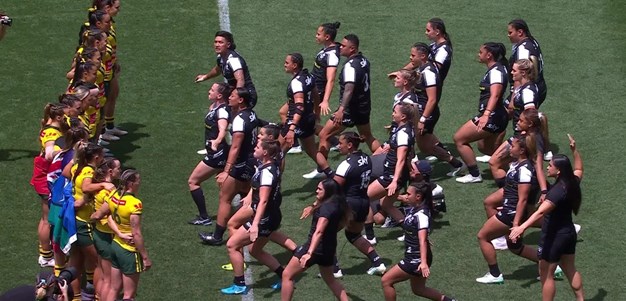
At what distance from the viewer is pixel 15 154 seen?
1875 centimetres

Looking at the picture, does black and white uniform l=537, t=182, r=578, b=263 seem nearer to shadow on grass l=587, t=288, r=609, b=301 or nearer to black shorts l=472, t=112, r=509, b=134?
shadow on grass l=587, t=288, r=609, b=301

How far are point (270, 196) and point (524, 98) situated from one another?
432cm

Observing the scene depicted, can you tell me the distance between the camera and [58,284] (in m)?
10.2

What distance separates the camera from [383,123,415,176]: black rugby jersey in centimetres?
1596

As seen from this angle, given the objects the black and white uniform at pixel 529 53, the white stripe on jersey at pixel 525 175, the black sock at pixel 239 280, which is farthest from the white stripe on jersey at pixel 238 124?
the black and white uniform at pixel 529 53

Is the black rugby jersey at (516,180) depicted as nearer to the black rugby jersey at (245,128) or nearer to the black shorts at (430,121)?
the black shorts at (430,121)

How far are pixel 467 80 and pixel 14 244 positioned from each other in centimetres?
849

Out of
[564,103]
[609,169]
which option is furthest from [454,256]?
[564,103]

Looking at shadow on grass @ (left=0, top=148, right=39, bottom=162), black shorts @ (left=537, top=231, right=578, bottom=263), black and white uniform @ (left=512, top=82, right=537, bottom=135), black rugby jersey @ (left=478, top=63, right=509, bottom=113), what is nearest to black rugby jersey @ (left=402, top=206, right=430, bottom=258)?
black shorts @ (left=537, top=231, right=578, bottom=263)

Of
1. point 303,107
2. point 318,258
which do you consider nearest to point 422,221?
point 318,258

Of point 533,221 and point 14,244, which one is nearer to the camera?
point 533,221

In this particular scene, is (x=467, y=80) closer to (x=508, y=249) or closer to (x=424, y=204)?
(x=508, y=249)

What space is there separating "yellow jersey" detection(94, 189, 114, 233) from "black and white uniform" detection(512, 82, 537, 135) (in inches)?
236

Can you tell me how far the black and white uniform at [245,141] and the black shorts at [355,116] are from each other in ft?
6.64
